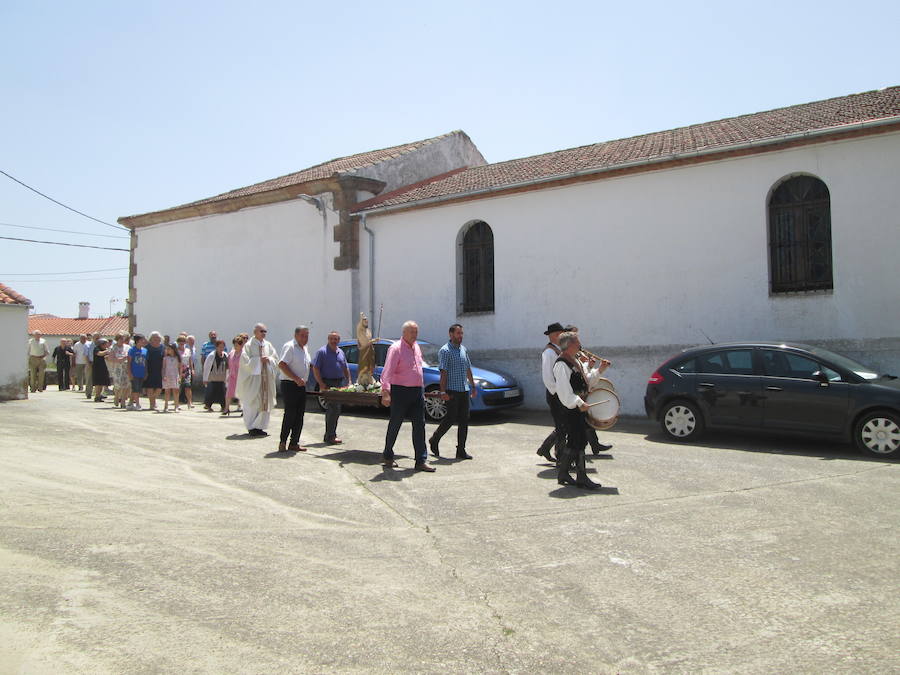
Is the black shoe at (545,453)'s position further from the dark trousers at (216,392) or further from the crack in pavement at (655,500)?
the dark trousers at (216,392)

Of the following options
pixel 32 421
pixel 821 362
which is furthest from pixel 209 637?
pixel 32 421

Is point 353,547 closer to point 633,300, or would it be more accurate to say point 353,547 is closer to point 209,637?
point 209,637

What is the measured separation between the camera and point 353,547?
532cm

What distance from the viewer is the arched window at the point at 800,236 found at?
12.2m

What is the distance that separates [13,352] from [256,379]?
859 centimetres

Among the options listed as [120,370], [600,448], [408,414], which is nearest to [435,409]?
[600,448]

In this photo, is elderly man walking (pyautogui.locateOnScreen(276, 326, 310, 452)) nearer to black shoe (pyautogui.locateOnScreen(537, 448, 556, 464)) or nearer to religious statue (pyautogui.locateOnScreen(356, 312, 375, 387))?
black shoe (pyautogui.locateOnScreen(537, 448, 556, 464))

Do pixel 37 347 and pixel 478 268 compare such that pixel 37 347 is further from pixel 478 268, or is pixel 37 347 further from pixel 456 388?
pixel 456 388

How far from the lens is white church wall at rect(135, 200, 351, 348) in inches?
743

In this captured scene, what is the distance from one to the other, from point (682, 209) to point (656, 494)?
765cm

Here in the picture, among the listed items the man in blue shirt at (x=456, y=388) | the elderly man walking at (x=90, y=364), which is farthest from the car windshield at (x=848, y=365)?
the elderly man walking at (x=90, y=364)

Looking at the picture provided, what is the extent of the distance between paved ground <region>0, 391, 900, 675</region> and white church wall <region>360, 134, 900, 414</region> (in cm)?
417

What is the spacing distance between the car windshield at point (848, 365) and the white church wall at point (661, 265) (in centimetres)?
202

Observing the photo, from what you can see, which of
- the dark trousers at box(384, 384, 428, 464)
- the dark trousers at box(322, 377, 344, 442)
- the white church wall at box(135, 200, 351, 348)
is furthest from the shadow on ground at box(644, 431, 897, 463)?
the white church wall at box(135, 200, 351, 348)
